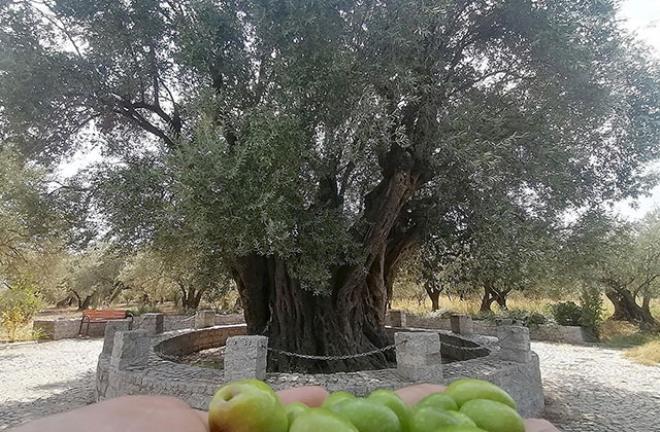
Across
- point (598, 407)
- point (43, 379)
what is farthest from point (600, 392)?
point (43, 379)

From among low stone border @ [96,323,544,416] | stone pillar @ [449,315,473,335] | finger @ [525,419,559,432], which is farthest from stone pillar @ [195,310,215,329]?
finger @ [525,419,559,432]

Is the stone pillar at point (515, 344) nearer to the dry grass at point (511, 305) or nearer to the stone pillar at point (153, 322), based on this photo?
the stone pillar at point (153, 322)

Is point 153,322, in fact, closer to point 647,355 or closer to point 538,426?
point 538,426

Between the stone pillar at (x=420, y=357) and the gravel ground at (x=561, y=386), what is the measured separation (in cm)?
238

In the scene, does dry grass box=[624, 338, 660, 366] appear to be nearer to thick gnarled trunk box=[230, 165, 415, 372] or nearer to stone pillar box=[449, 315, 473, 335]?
stone pillar box=[449, 315, 473, 335]

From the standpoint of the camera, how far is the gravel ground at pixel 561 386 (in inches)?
256

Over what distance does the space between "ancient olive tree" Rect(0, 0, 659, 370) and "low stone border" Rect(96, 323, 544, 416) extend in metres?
1.65

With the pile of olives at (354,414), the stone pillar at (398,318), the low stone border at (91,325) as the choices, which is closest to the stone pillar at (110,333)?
the low stone border at (91,325)

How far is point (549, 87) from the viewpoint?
7391mm

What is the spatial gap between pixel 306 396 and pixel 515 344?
22.8ft

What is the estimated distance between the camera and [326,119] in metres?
6.39

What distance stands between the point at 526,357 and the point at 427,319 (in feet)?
30.2

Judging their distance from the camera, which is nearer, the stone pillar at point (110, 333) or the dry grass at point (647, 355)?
the stone pillar at point (110, 333)

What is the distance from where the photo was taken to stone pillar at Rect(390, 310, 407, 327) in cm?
1403
